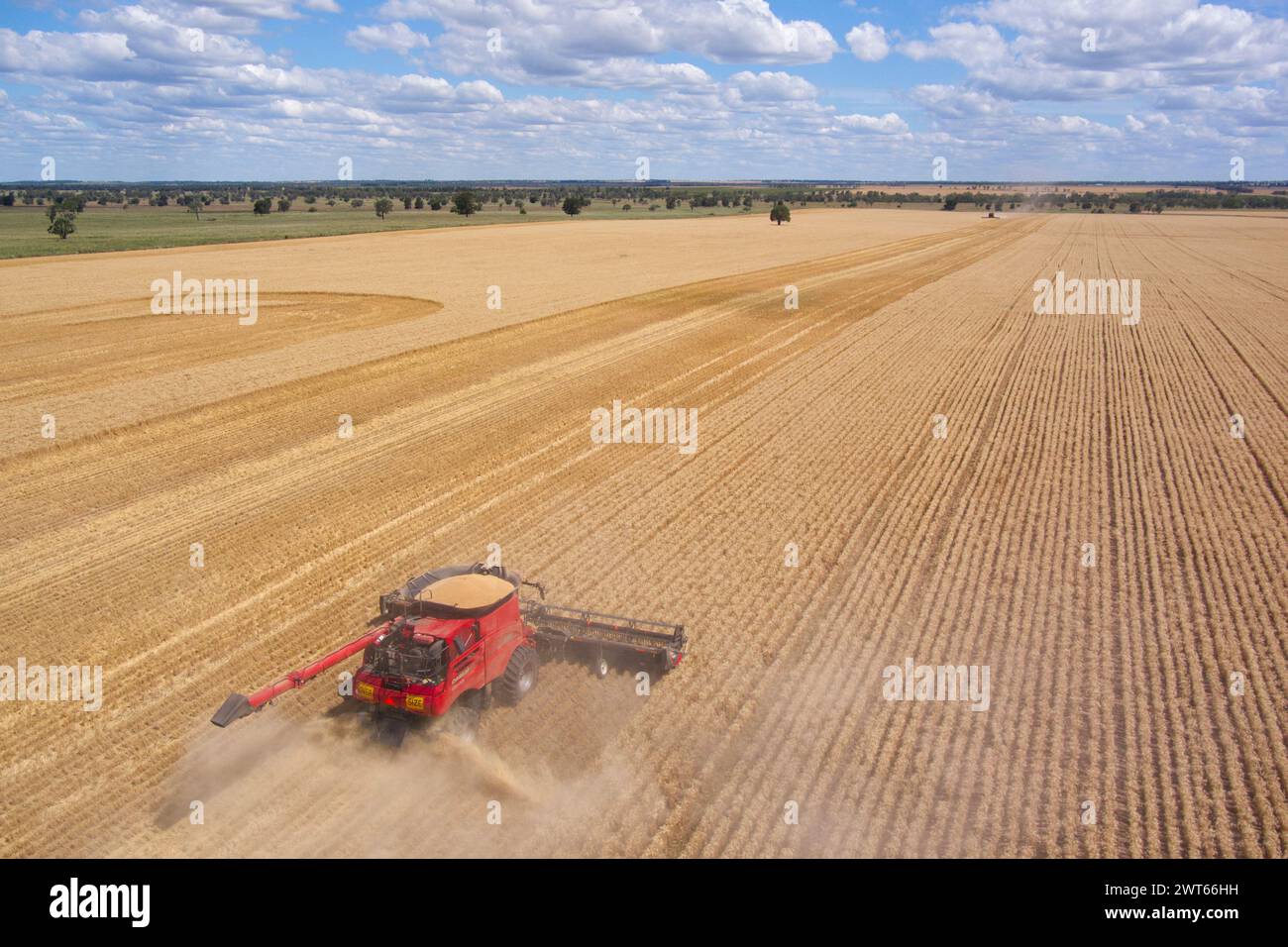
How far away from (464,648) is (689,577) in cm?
487

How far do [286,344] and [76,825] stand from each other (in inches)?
941

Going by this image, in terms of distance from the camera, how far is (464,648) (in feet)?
31.0

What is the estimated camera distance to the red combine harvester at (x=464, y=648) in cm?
912

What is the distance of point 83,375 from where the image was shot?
25234mm

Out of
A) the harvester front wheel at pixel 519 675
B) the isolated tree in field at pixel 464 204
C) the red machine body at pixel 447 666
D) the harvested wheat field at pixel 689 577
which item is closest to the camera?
the harvested wheat field at pixel 689 577

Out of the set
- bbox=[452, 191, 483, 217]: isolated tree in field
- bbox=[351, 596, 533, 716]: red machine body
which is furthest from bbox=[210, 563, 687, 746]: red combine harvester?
bbox=[452, 191, 483, 217]: isolated tree in field

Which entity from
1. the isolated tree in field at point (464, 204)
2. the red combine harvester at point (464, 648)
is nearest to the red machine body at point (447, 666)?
the red combine harvester at point (464, 648)

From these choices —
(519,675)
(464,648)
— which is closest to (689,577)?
(519,675)

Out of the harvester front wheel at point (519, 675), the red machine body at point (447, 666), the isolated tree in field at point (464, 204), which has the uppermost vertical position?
the isolated tree in field at point (464, 204)

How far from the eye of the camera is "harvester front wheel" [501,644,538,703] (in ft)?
33.4

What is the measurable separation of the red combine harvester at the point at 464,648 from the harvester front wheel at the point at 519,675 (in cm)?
1

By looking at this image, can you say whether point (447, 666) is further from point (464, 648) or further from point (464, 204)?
point (464, 204)

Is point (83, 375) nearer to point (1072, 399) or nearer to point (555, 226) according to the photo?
point (1072, 399)

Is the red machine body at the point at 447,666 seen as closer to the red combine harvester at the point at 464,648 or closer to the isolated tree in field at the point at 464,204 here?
the red combine harvester at the point at 464,648
